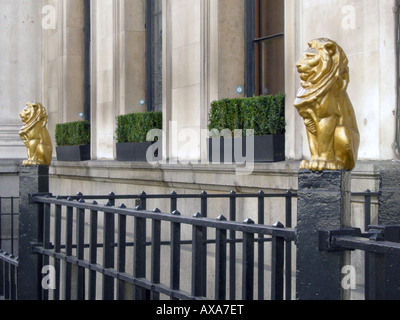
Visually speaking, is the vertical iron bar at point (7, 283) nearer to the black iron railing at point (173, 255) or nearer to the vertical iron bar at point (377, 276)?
the black iron railing at point (173, 255)

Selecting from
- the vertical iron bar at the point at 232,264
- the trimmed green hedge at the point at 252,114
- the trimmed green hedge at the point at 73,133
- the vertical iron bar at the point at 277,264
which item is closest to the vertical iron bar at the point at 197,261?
the vertical iron bar at the point at 277,264

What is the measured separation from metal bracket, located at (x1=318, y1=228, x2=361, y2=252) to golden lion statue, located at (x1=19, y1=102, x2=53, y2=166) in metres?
4.13

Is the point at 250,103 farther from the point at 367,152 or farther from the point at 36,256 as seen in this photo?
the point at 36,256

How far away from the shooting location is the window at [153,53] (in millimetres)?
13883

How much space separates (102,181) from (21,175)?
24.8 ft

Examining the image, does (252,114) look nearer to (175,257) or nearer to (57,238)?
(57,238)

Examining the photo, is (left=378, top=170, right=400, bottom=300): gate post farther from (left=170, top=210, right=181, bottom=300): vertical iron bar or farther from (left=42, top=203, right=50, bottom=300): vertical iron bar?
(left=42, top=203, right=50, bottom=300): vertical iron bar

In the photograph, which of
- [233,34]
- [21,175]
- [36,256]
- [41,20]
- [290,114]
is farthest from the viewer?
[41,20]

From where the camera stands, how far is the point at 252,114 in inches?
381
